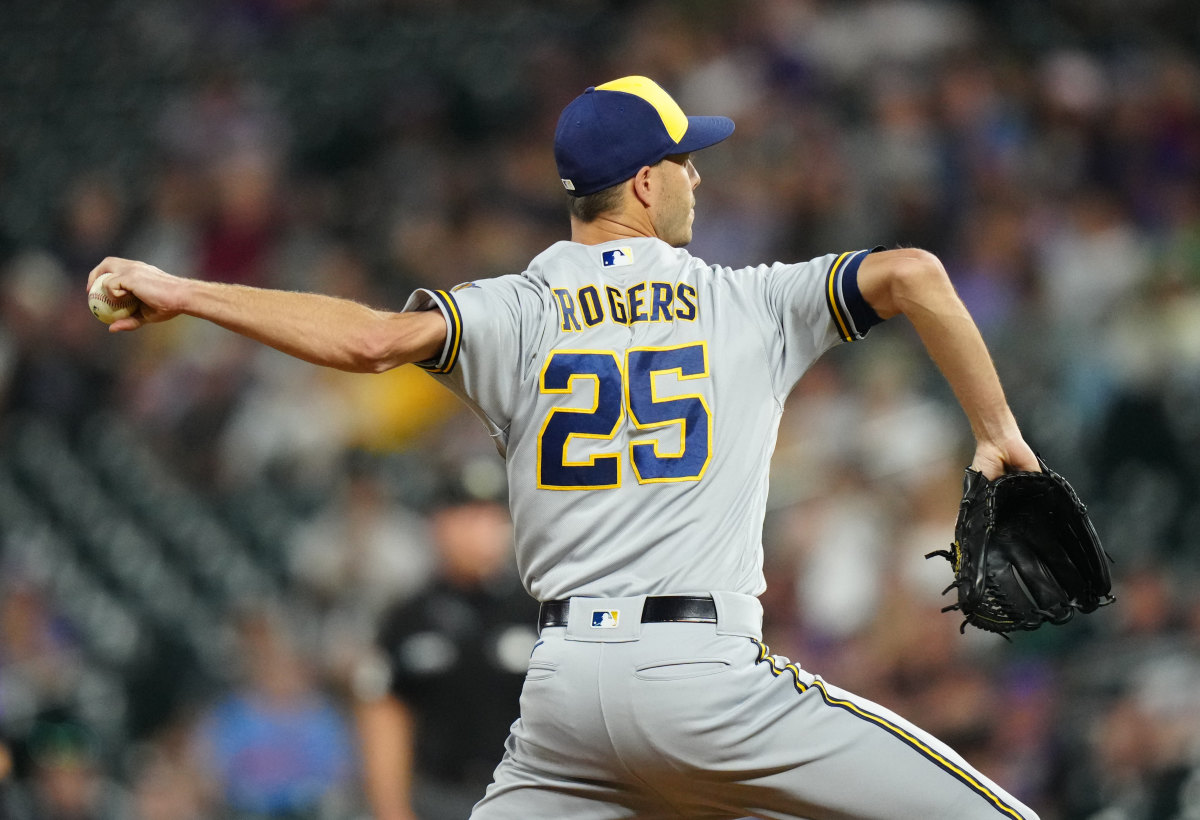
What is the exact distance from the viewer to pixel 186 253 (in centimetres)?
950

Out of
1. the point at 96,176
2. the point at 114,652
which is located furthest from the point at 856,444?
the point at 96,176

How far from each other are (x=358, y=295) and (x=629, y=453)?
19.6 ft

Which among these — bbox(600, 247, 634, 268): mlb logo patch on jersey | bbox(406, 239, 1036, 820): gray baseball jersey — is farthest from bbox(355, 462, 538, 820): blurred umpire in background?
bbox(600, 247, 634, 268): mlb logo patch on jersey

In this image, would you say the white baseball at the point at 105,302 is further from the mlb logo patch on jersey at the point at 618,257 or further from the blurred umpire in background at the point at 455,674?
the blurred umpire in background at the point at 455,674

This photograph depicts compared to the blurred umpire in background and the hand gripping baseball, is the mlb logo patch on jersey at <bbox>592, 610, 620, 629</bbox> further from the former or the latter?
the blurred umpire in background

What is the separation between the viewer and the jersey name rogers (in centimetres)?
303

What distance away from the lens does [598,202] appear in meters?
3.23

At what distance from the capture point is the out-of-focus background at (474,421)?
6.16 meters

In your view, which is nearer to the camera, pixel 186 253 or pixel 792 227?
pixel 792 227

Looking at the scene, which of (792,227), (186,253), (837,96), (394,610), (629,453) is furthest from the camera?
(186,253)

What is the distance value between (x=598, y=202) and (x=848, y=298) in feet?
1.96

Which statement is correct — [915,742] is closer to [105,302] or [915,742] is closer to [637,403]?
[637,403]

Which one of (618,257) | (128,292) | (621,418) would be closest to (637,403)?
(621,418)

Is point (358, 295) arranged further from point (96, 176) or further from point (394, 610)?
point (394, 610)
